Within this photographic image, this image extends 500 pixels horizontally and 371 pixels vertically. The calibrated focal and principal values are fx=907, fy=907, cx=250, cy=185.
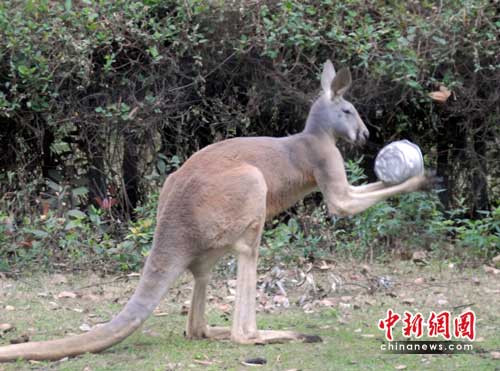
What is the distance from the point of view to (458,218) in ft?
32.9

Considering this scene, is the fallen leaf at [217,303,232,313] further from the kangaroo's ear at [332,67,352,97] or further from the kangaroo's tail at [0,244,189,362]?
the kangaroo's ear at [332,67,352,97]

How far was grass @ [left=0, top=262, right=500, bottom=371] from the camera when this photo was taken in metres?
5.65

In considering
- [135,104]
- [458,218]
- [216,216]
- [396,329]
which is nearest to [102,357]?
[216,216]

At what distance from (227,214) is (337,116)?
1.37m

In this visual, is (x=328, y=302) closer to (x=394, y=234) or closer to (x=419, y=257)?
(x=419, y=257)

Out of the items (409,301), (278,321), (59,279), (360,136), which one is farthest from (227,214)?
(59,279)

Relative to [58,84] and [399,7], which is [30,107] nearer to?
[58,84]

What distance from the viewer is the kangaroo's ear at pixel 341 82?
6738mm

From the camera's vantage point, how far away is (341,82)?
683 centimetres

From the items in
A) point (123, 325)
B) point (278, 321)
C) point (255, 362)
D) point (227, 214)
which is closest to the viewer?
point (255, 362)

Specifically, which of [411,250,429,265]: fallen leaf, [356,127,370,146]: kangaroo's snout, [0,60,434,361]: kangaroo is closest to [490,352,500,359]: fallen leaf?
[0,60,434,361]: kangaroo

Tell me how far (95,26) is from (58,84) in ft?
2.37

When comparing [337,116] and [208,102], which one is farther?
[208,102]

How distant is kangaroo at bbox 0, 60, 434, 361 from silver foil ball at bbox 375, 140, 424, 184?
0.06 meters
